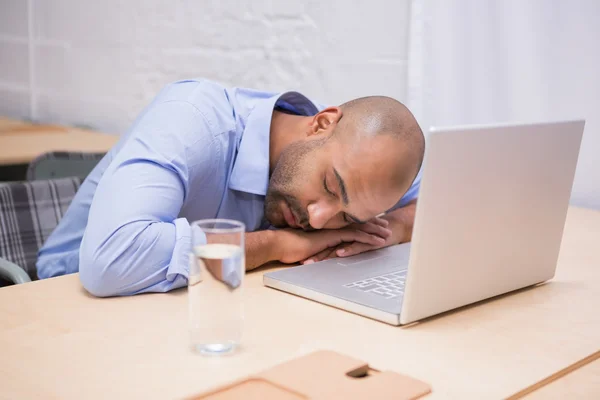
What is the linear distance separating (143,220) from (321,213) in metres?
0.33

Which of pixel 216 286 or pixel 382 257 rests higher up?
pixel 216 286

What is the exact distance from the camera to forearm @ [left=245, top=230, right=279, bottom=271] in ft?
4.48

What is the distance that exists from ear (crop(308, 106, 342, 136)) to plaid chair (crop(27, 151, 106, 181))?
101 centimetres

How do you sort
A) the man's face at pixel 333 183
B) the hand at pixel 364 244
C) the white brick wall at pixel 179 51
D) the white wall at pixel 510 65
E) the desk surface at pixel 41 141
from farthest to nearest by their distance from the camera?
the desk surface at pixel 41 141 → the white brick wall at pixel 179 51 → the white wall at pixel 510 65 → the hand at pixel 364 244 → the man's face at pixel 333 183

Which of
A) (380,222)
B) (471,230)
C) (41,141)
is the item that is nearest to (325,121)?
(380,222)

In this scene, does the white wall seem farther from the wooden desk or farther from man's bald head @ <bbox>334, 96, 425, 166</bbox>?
the wooden desk

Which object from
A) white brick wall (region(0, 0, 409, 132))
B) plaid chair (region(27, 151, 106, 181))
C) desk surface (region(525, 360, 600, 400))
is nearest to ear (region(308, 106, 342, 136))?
desk surface (region(525, 360, 600, 400))

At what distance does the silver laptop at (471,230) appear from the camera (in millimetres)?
1052

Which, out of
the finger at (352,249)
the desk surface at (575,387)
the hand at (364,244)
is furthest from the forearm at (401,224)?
the desk surface at (575,387)

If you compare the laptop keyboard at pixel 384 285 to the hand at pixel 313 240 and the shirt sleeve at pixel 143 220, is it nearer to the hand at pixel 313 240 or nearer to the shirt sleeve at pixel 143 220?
the hand at pixel 313 240

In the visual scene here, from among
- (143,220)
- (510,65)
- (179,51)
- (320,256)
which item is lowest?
(320,256)

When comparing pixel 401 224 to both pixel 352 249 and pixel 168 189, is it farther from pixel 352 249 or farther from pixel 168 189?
pixel 168 189

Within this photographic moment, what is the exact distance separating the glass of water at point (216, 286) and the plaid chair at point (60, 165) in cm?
137

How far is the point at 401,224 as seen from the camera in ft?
5.32
